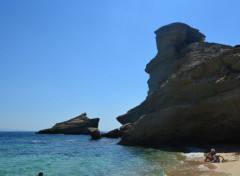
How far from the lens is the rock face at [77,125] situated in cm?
7862

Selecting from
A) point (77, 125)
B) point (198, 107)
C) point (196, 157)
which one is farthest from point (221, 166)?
point (77, 125)

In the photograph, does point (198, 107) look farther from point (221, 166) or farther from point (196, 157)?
point (221, 166)

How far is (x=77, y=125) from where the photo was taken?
8006 centimetres

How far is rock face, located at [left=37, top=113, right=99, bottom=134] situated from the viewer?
7862 cm

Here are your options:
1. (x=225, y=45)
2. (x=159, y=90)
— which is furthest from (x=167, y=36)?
(x=159, y=90)

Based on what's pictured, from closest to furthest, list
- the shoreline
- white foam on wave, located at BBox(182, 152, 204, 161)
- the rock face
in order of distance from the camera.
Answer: the shoreline < white foam on wave, located at BBox(182, 152, 204, 161) < the rock face

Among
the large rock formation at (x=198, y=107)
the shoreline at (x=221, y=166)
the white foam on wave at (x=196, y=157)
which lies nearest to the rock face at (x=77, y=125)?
the large rock formation at (x=198, y=107)

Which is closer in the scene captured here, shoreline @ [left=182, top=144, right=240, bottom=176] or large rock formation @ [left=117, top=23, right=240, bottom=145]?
shoreline @ [left=182, top=144, right=240, bottom=176]

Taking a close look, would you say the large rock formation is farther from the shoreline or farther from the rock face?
the rock face

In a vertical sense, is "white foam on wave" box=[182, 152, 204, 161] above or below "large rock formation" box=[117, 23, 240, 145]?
below

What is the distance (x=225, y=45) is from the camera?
34406 mm

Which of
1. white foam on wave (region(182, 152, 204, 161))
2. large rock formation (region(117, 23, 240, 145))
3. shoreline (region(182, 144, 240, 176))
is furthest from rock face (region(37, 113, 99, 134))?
shoreline (region(182, 144, 240, 176))

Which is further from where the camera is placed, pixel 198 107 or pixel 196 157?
pixel 198 107

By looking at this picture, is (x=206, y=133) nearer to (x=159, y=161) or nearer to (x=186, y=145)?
(x=186, y=145)
